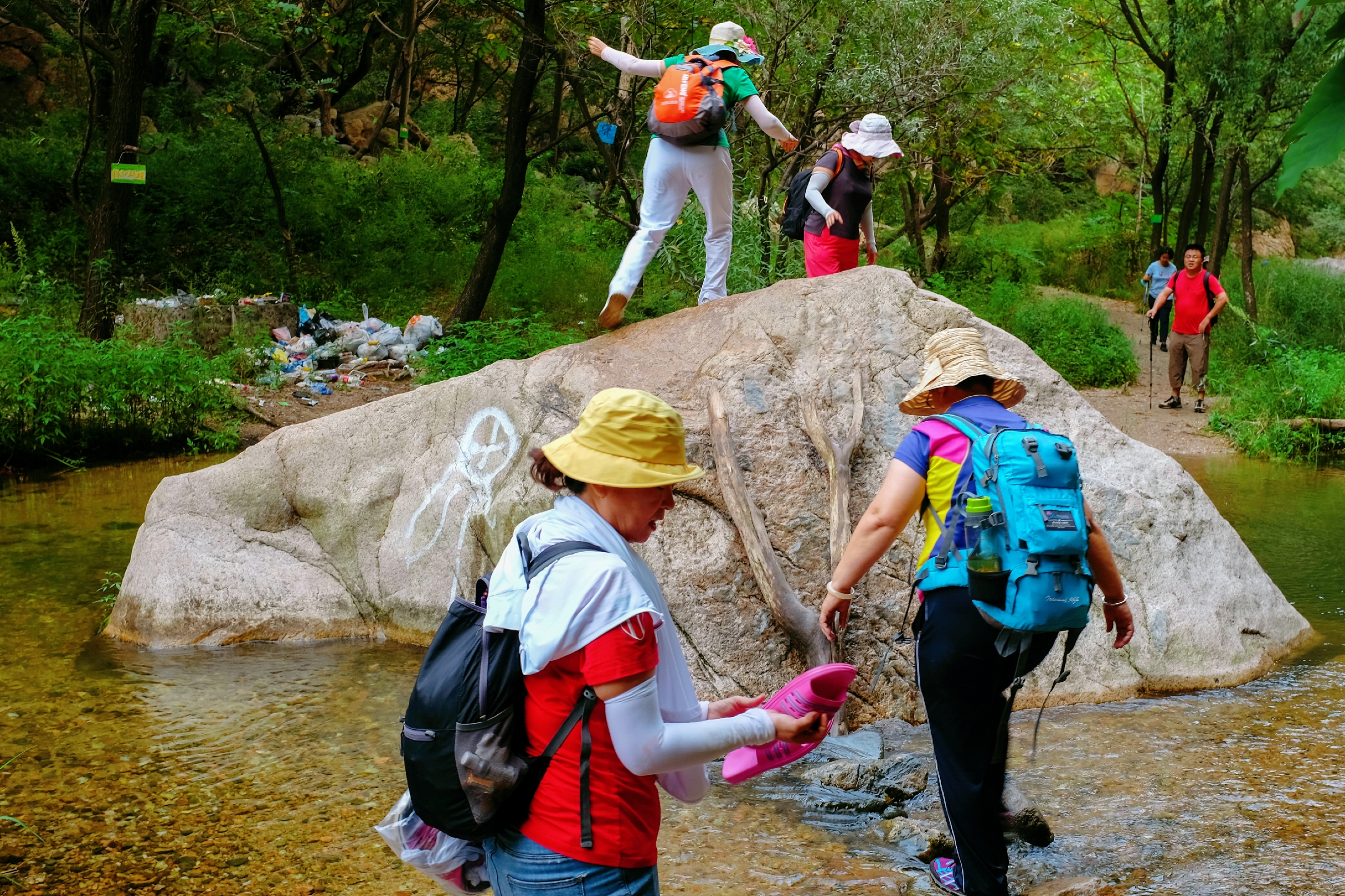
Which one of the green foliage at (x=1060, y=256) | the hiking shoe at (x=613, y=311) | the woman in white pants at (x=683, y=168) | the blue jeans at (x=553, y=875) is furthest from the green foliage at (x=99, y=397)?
the green foliage at (x=1060, y=256)

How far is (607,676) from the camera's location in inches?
76.7

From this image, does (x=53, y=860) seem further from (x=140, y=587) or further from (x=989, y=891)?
(x=989, y=891)

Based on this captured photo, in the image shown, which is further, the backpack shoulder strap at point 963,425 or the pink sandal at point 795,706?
the backpack shoulder strap at point 963,425

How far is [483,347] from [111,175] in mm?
5174

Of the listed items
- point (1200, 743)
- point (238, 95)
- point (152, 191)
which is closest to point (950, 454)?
point (1200, 743)

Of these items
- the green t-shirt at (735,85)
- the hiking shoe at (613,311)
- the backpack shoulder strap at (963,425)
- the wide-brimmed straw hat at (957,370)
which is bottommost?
the backpack shoulder strap at (963,425)

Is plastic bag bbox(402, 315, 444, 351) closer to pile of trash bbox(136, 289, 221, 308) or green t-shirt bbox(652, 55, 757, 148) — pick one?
pile of trash bbox(136, 289, 221, 308)

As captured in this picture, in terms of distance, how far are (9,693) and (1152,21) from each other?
2082 cm

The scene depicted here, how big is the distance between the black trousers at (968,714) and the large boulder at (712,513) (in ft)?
7.27

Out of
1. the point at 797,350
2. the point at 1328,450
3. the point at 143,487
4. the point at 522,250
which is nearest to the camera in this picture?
A: the point at 797,350

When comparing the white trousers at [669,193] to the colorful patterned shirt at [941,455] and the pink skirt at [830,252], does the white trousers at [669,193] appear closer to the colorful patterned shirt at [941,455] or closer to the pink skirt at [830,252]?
the pink skirt at [830,252]

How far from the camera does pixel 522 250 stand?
1830 cm

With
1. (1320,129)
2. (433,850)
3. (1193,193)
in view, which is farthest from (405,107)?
(1320,129)

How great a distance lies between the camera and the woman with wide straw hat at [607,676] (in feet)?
6.45
